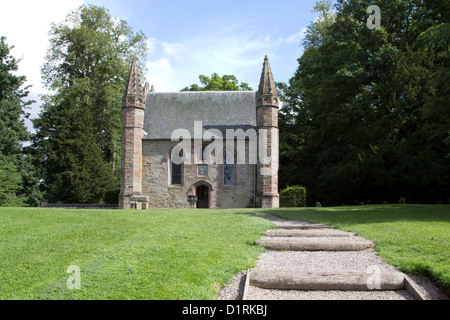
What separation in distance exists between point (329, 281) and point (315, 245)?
248 cm

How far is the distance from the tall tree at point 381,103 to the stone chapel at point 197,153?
453 centimetres

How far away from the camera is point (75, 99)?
3522 centimetres

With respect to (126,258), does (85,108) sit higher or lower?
higher

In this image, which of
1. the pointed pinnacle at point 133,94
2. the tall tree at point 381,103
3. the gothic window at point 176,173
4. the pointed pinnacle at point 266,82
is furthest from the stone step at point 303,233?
the pointed pinnacle at point 133,94

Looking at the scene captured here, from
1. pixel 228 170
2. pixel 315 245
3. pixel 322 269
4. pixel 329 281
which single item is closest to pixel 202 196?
pixel 228 170

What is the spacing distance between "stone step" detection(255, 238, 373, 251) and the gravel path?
0.16 meters

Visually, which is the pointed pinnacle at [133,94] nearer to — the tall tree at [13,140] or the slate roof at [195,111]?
the slate roof at [195,111]

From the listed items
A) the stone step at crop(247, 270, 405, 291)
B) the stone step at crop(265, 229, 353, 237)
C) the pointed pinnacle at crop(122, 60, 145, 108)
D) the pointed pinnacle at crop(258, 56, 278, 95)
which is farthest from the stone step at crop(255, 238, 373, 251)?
the pointed pinnacle at crop(122, 60, 145, 108)

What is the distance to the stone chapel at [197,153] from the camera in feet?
83.6

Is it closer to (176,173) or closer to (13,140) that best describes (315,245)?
(176,173)

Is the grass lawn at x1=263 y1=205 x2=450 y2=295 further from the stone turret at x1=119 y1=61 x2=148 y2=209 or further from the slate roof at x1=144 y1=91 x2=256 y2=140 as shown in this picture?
the slate roof at x1=144 y1=91 x2=256 y2=140

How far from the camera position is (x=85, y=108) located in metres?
33.7

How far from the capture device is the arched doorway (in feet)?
91.1
